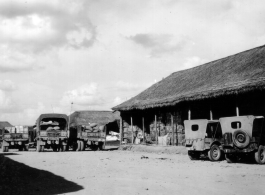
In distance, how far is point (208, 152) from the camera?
1430 centimetres

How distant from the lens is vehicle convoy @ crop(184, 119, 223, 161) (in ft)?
46.7

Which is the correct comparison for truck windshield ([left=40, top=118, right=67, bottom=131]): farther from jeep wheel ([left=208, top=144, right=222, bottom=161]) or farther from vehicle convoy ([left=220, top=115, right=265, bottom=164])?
vehicle convoy ([left=220, top=115, right=265, bottom=164])

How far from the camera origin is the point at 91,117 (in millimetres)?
46312

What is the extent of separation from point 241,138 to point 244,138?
152 mm

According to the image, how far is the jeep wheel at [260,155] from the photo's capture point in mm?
12641

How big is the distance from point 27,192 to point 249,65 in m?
15.8

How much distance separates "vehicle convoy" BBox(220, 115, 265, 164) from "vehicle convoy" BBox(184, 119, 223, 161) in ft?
2.58

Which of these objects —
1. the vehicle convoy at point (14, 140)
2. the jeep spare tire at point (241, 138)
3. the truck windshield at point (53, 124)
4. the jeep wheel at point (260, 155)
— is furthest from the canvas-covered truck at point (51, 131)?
the jeep wheel at point (260, 155)

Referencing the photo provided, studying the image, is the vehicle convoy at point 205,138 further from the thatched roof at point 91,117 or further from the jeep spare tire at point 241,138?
the thatched roof at point 91,117

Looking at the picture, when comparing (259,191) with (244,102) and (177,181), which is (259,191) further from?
(244,102)

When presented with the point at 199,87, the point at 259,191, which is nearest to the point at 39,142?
the point at 199,87

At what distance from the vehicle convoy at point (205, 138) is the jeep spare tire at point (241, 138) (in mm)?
1174

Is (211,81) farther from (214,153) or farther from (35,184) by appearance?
(35,184)

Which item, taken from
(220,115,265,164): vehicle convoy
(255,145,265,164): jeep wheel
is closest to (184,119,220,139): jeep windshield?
(220,115,265,164): vehicle convoy
